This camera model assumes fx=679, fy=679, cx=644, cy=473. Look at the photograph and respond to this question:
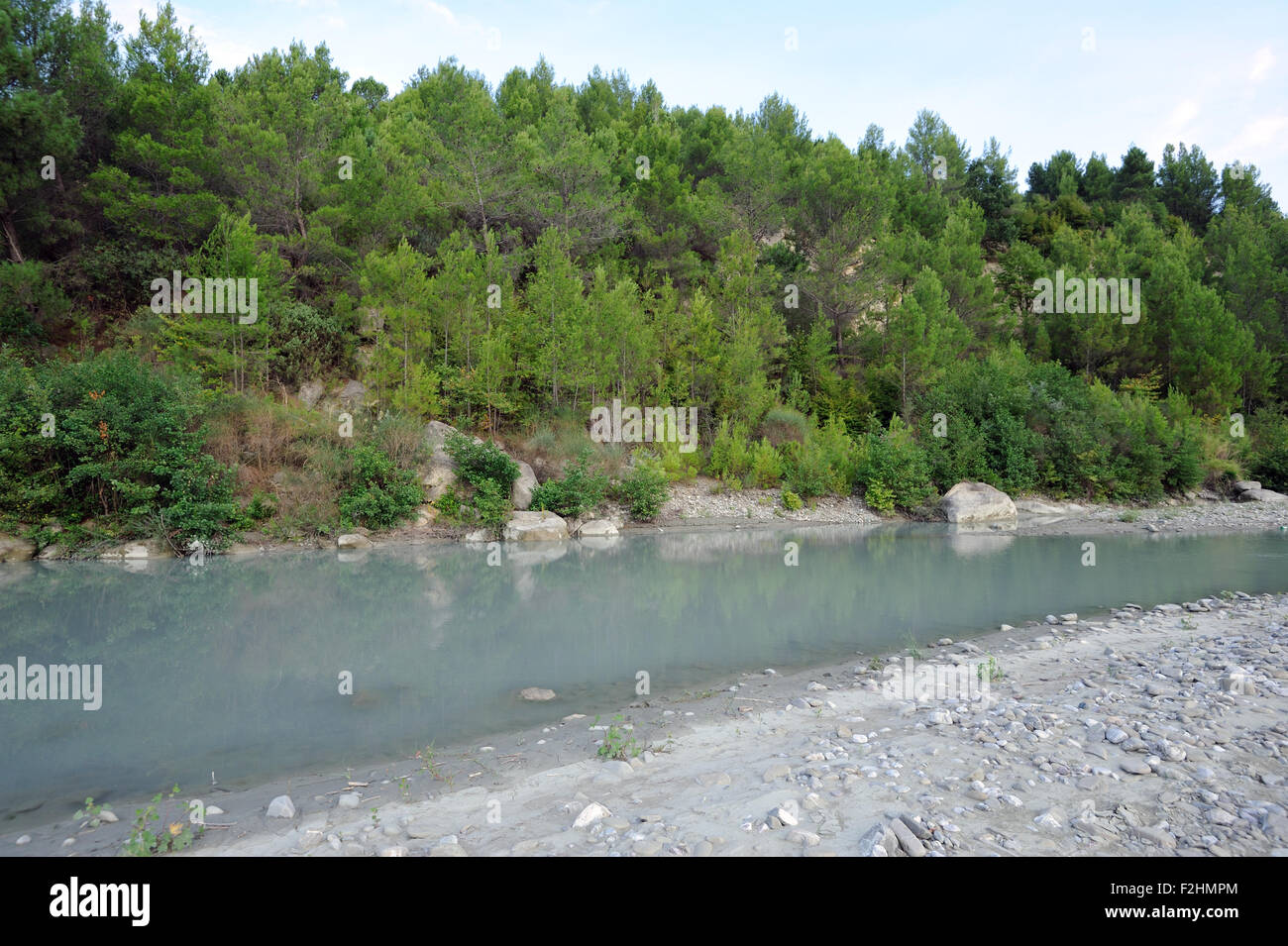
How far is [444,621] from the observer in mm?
9906

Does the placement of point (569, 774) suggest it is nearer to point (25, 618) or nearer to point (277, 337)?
point (25, 618)

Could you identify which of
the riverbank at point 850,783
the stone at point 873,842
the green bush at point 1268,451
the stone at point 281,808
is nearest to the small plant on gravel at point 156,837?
the riverbank at point 850,783

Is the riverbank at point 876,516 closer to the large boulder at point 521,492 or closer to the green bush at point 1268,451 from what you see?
the large boulder at point 521,492

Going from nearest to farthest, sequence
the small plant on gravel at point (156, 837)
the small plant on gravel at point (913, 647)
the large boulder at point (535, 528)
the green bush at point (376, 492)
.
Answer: the small plant on gravel at point (156, 837) < the small plant on gravel at point (913, 647) < the green bush at point (376, 492) < the large boulder at point (535, 528)

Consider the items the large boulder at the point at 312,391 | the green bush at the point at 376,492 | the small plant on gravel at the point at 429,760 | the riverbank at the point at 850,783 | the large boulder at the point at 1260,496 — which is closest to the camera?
the riverbank at the point at 850,783

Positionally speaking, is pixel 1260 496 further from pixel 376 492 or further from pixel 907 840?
pixel 907 840

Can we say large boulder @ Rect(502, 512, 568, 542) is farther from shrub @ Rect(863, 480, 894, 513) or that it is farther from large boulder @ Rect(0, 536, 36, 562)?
shrub @ Rect(863, 480, 894, 513)

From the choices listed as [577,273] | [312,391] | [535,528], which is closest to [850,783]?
[535,528]

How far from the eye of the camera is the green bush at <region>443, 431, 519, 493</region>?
65.8ft

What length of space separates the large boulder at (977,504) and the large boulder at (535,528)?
13238 millimetres

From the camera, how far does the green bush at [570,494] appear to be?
20484 mm

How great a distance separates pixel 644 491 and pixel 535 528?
3.95 metres

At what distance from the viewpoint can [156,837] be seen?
12.3 ft

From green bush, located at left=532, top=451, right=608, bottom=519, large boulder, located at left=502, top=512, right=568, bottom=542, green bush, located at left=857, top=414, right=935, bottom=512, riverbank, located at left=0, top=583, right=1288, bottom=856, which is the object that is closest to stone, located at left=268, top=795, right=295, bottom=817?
riverbank, located at left=0, top=583, right=1288, bottom=856
